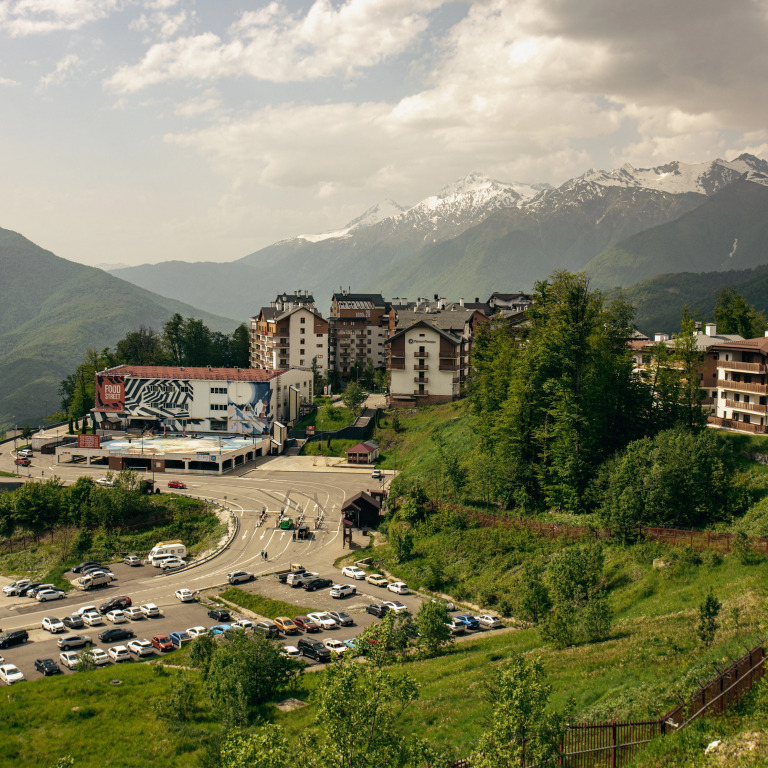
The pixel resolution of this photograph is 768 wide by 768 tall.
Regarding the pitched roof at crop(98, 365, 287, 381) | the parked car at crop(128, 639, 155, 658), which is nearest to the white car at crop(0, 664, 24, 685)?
the parked car at crop(128, 639, 155, 658)

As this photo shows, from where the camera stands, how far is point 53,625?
154 feet

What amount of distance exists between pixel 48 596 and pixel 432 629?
3371 cm

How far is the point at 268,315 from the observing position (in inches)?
5620

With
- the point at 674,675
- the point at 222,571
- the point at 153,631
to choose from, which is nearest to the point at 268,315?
the point at 222,571

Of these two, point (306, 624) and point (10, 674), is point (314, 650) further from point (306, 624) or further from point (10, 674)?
point (10, 674)

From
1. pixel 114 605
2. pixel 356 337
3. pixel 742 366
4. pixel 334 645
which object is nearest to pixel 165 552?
pixel 114 605

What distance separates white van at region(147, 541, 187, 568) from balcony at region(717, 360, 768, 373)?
5008 centimetres

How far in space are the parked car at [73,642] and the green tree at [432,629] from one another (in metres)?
21.8

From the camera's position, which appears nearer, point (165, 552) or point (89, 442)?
point (165, 552)

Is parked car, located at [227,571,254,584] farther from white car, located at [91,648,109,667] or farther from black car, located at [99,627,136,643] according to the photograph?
white car, located at [91,648,109,667]

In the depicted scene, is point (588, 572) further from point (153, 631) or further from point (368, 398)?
point (368, 398)

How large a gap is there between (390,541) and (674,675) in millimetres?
Result: 35309

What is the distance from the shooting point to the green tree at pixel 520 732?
1658cm

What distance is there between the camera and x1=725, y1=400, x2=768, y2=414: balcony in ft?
174
